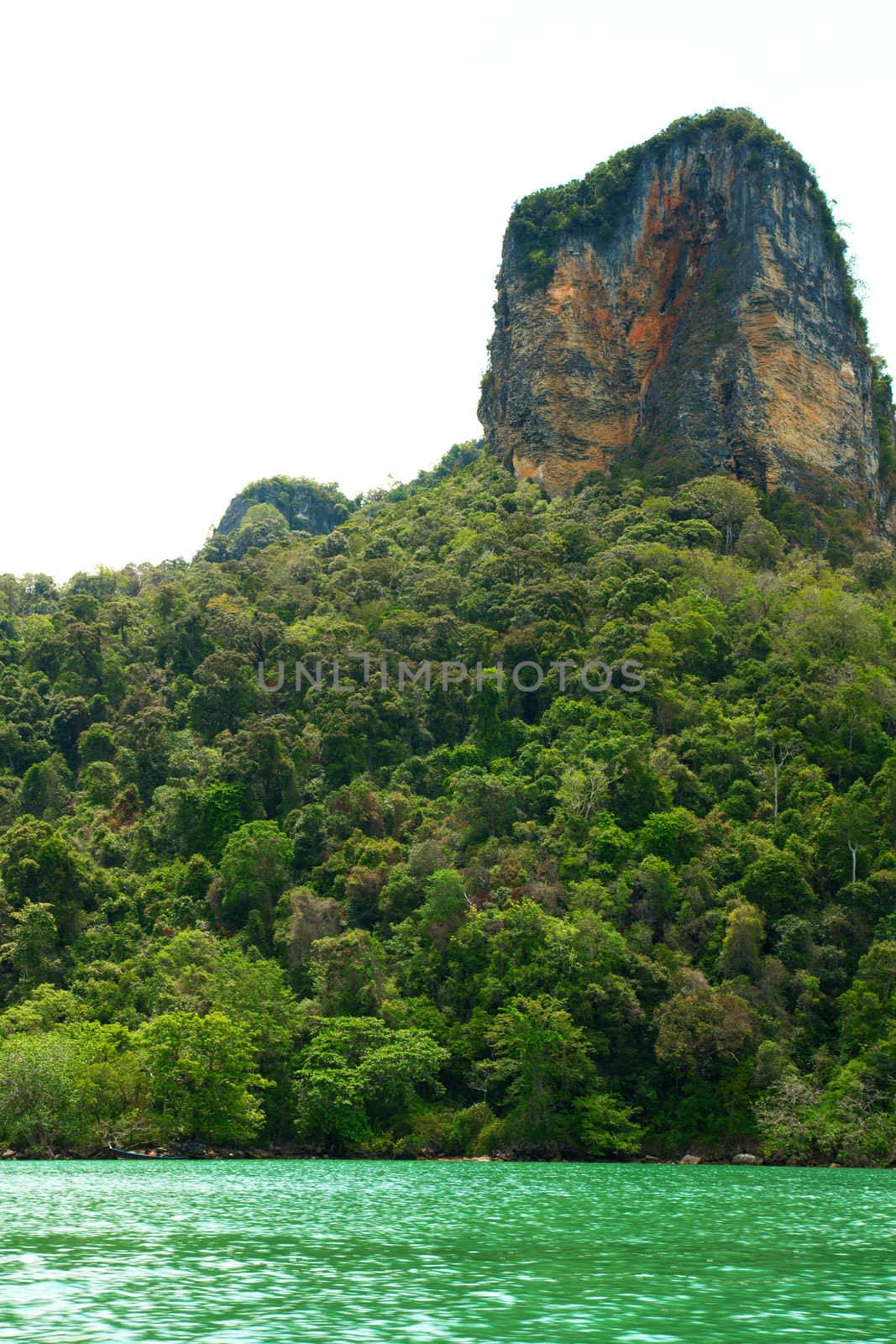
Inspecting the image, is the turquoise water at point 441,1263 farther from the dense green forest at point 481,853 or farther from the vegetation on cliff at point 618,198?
the vegetation on cliff at point 618,198

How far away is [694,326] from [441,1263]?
69.0 m

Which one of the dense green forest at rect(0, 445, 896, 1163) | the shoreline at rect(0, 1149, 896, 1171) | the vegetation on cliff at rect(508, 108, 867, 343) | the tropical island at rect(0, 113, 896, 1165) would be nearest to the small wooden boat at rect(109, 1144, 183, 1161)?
the shoreline at rect(0, 1149, 896, 1171)

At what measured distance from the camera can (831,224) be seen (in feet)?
265

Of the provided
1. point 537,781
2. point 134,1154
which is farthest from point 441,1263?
point 537,781

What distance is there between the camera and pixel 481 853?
1874 inches

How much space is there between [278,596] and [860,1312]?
6290 centimetres

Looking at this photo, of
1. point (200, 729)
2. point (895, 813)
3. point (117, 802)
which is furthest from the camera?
point (200, 729)

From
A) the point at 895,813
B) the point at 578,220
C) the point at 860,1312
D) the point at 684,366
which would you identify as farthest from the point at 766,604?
the point at 860,1312

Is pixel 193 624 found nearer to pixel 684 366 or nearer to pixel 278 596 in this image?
pixel 278 596

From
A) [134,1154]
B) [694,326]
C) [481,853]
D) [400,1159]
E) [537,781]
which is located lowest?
[400,1159]

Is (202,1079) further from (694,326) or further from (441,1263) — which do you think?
(694,326)

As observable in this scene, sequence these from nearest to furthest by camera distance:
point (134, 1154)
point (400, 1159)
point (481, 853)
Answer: point (134, 1154)
point (400, 1159)
point (481, 853)

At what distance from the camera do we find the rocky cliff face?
7469 centimetres

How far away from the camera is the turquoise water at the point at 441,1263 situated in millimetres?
11906
